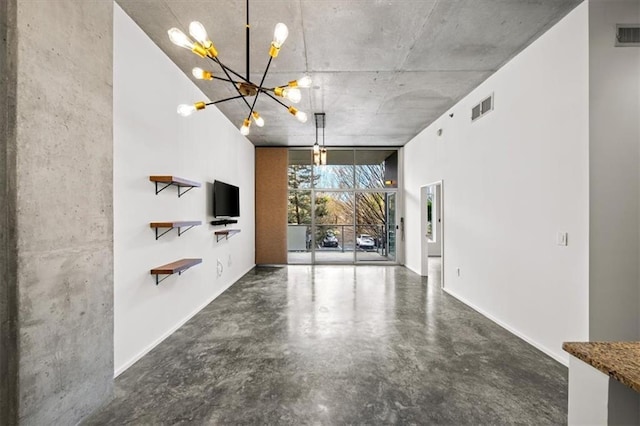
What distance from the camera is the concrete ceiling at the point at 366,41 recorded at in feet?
8.02

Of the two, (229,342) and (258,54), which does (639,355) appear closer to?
(229,342)

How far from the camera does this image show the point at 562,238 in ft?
8.55

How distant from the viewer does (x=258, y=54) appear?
316 centimetres

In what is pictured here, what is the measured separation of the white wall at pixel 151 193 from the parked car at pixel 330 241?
3.85 m

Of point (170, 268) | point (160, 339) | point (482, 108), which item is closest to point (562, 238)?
point (482, 108)

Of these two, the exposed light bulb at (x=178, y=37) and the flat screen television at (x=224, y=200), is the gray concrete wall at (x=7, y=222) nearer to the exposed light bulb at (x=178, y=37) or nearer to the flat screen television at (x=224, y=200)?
the exposed light bulb at (x=178, y=37)

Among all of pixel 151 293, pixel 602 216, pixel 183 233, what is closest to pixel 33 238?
pixel 151 293

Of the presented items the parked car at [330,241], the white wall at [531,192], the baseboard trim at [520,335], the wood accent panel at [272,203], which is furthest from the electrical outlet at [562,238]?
the wood accent panel at [272,203]

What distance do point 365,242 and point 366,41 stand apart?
5635 millimetres

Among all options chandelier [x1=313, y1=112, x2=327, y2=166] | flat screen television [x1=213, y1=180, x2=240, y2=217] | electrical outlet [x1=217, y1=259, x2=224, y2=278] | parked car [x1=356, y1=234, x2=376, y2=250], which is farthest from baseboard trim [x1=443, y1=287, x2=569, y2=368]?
flat screen television [x1=213, y1=180, x2=240, y2=217]

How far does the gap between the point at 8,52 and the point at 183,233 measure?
2327mm

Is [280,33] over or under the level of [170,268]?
over

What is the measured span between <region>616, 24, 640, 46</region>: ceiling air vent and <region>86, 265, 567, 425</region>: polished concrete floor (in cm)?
288

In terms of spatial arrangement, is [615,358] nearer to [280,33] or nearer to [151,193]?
[280,33]
